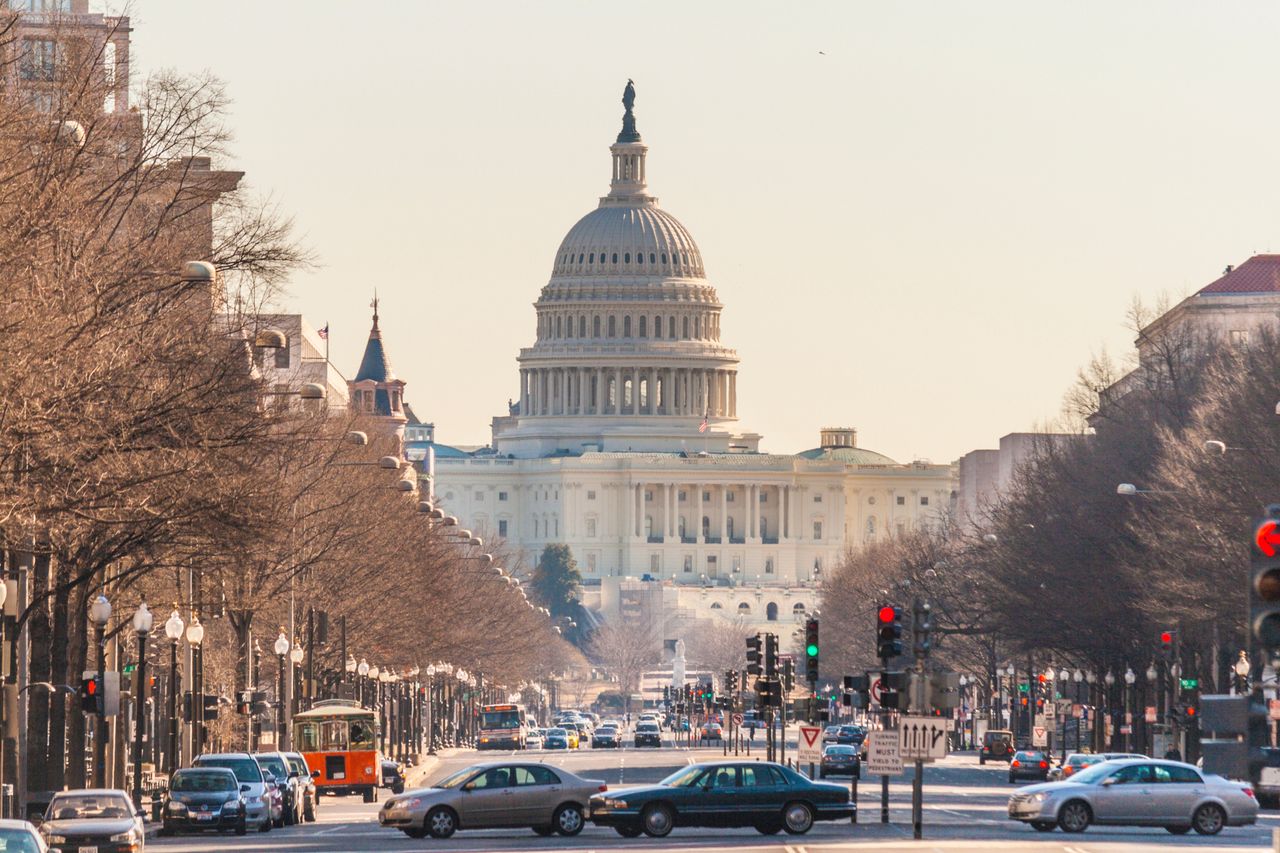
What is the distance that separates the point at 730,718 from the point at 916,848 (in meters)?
74.5

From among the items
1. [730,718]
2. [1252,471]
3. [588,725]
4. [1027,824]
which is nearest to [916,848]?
[1027,824]

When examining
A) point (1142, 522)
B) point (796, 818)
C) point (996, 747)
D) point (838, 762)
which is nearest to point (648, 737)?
point (996, 747)

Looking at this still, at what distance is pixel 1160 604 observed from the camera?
7888cm

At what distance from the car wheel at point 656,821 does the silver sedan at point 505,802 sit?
1.42 meters

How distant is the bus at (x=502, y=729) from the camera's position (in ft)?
435

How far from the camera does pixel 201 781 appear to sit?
52.9 m

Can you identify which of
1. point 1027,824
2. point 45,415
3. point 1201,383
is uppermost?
point 1201,383

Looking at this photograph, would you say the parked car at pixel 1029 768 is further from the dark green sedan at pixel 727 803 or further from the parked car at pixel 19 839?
the parked car at pixel 19 839

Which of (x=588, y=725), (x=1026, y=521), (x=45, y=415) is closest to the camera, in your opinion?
(x=45, y=415)

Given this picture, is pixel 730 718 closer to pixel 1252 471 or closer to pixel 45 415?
pixel 1252 471

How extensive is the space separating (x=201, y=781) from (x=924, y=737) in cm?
1297

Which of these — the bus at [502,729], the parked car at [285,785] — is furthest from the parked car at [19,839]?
the bus at [502,729]

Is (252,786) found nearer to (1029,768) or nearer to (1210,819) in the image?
(1210,819)

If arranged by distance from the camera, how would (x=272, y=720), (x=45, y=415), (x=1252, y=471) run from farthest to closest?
(x=272, y=720)
(x=1252, y=471)
(x=45, y=415)
